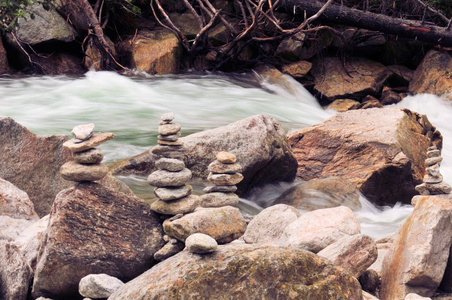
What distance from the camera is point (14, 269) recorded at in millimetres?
4617

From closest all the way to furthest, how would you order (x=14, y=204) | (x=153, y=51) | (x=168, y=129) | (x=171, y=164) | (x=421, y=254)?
1. (x=421, y=254)
2. (x=171, y=164)
3. (x=168, y=129)
4. (x=14, y=204)
5. (x=153, y=51)

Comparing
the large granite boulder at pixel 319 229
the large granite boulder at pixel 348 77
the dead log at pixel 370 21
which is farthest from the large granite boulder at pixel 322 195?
the dead log at pixel 370 21

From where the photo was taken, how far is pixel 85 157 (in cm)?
505

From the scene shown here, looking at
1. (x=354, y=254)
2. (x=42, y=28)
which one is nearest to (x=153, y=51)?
(x=42, y=28)

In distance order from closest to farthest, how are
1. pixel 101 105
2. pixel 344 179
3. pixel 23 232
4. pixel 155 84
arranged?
pixel 23 232, pixel 344 179, pixel 101 105, pixel 155 84

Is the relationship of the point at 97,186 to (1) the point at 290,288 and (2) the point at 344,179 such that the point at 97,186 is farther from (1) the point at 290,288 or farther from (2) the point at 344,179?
(2) the point at 344,179

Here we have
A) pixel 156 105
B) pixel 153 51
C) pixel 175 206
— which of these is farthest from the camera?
pixel 153 51

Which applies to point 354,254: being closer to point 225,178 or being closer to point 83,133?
point 225,178

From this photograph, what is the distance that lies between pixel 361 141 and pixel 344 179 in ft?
3.16

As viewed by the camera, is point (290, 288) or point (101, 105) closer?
point (290, 288)

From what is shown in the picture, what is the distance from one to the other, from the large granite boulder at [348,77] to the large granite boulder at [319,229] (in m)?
11.8

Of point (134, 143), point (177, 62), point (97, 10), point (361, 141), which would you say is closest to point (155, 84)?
point (177, 62)

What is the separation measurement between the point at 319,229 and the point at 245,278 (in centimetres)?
135

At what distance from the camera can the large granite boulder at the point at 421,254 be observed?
4.42 m
